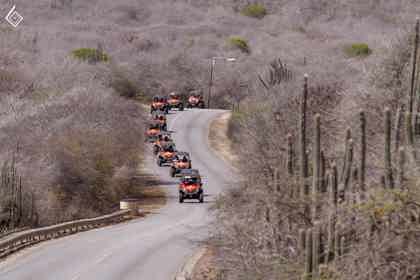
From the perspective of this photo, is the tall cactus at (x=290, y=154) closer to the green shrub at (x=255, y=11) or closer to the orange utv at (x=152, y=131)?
the orange utv at (x=152, y=131)

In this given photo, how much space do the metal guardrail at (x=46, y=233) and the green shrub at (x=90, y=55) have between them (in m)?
67.1

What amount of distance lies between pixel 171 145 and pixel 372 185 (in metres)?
53.8

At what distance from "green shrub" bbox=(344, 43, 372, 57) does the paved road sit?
6993 cm

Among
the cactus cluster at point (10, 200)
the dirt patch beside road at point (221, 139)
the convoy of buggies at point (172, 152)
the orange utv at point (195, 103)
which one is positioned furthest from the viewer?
the orange utv at point (195, 103)

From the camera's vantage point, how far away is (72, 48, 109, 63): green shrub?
377 feet

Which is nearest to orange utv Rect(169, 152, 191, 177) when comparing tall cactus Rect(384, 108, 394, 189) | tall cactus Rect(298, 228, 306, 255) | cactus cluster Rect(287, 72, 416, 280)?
cactus cluster Rect(287, 72, 416, 280)

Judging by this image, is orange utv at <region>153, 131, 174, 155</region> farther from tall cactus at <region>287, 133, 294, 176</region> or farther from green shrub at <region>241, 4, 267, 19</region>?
green shrub at <region>241, 4, 267, 19</region>

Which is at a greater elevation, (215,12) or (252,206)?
(215,12)

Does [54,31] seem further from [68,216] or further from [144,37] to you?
[68,216]

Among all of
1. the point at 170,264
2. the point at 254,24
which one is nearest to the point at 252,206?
the point at 170,264

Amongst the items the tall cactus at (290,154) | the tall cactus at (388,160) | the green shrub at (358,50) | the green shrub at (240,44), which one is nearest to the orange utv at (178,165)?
the tall cactus at (290,154)

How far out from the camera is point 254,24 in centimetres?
15738

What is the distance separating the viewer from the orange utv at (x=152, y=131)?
78812 mm

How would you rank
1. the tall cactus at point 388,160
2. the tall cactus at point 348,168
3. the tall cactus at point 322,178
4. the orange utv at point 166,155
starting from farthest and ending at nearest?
the orange utv at point 166,155 < the tall cactus at point 322,178 < the tall cactus at point 348,168 < the tall cactus at point 388,160
